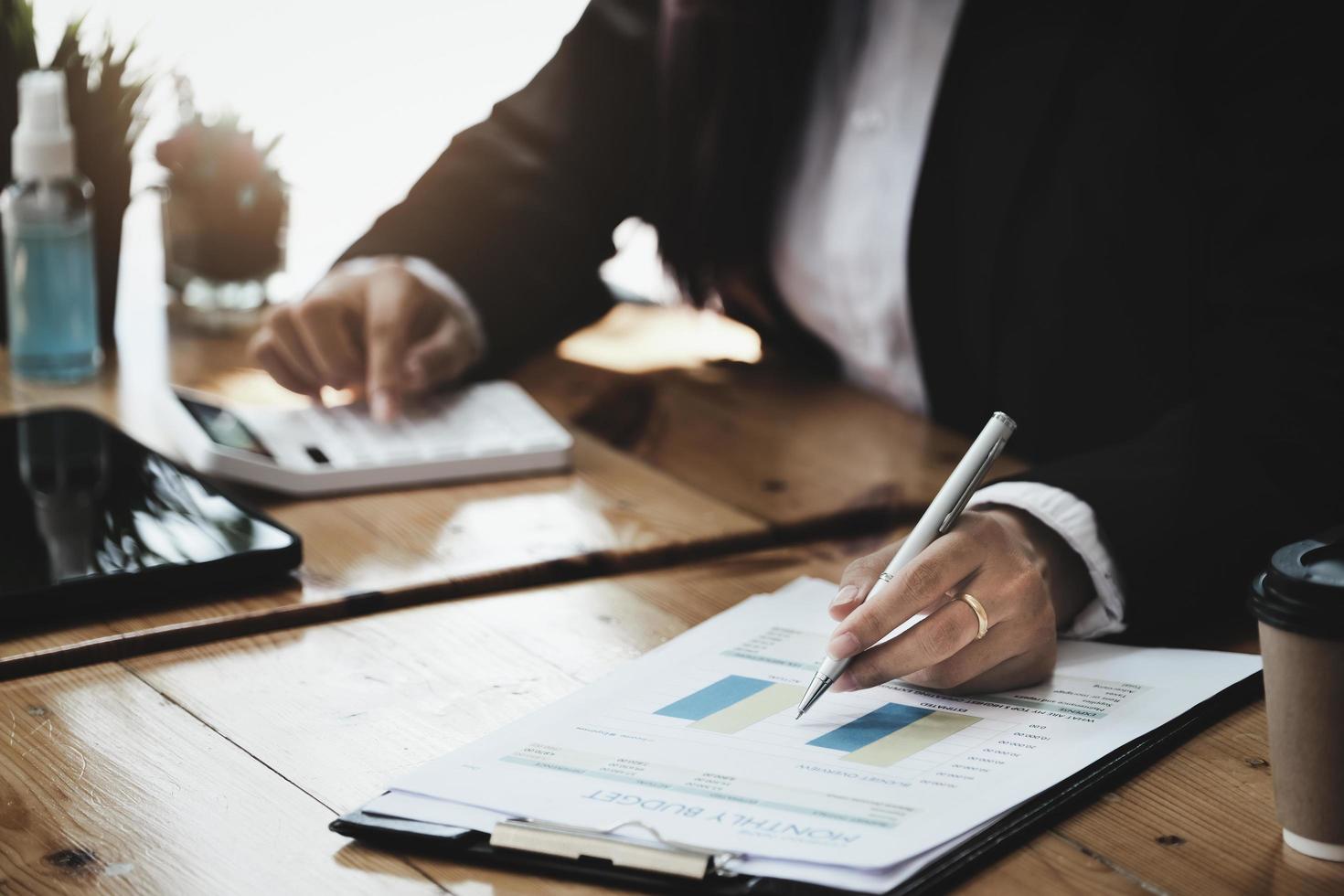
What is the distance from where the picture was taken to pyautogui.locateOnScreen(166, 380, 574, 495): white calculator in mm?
1034

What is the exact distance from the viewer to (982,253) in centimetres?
118

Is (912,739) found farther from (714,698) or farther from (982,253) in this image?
(982,253)

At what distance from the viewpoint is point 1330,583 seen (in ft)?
1.72

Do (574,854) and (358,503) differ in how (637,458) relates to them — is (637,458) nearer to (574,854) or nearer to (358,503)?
(358,503)

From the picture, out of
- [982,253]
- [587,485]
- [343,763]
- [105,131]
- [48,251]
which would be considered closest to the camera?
[343,763]

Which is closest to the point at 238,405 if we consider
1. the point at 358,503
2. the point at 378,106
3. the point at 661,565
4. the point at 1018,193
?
the point at 358,503

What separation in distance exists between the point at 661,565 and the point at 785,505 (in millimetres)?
148

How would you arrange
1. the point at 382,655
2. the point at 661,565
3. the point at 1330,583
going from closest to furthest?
the point at 1330,583 < the point at 382,655 < the point at 661,565

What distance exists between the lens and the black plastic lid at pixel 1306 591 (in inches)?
20.5

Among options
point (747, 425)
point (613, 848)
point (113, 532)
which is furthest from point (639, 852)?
point (747, 425)

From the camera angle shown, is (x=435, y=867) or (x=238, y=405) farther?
(x=238, y=405)

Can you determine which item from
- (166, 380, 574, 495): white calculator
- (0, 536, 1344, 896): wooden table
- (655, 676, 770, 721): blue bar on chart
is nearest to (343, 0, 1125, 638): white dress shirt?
(166, 380, 574, 495): white calculator

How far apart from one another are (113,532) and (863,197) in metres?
0.78

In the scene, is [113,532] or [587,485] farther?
[587,485]
